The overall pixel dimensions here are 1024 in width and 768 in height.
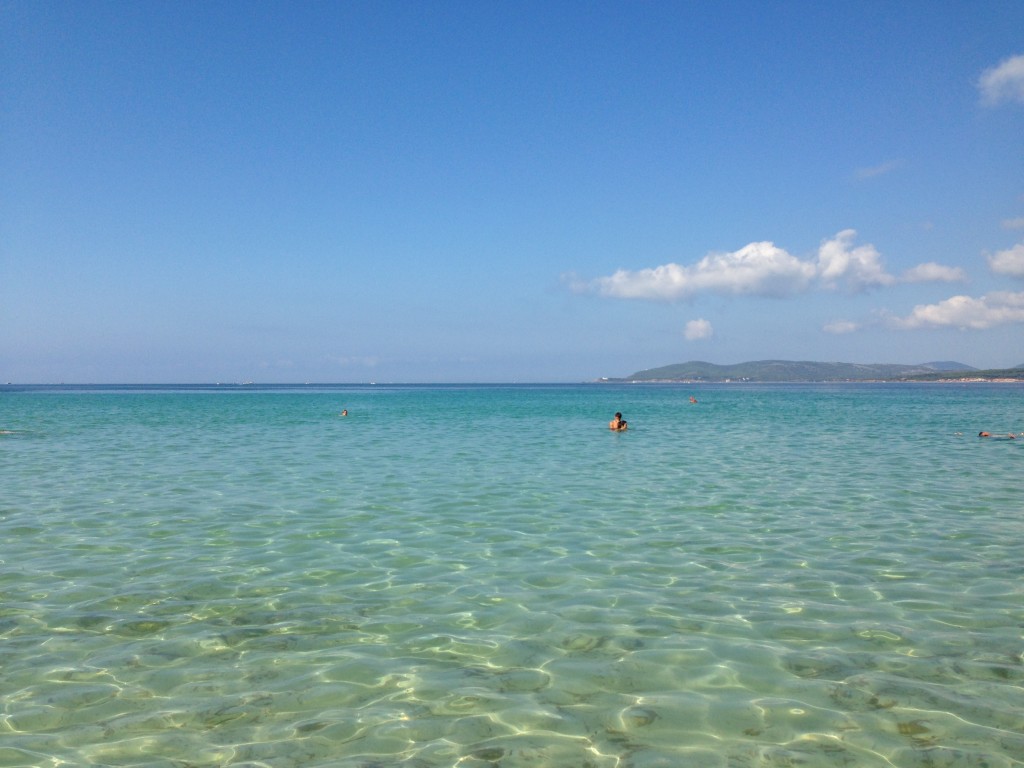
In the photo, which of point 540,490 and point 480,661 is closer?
point 480,661

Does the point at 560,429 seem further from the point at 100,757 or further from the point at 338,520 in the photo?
the point at 100,757

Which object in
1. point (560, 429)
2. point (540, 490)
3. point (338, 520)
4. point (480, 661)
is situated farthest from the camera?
point (560, 429)

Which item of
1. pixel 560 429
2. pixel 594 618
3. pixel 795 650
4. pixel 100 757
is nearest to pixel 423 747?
pixel 100 757

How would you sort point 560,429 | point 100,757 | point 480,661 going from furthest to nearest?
point 560,429
point 480,661
point 100,757

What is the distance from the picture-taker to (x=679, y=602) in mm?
8625

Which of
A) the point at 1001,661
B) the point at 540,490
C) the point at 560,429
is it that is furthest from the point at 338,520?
the point at 560,429

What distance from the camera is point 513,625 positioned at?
310 inches

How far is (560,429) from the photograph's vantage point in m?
41.5

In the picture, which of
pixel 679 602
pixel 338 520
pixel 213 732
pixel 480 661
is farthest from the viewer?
pixel 338 520

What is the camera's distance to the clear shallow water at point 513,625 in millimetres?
5379

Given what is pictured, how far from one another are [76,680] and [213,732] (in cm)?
197

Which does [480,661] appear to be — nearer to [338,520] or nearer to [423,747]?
[423,747]

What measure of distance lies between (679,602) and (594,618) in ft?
4.15

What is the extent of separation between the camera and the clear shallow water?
538 centimetres
